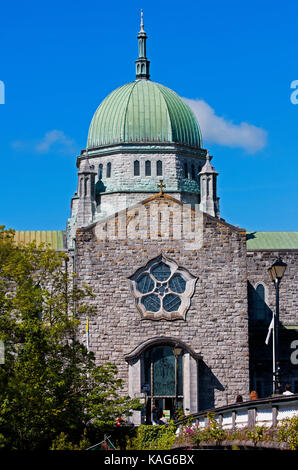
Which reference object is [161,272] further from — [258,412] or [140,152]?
[258,412]

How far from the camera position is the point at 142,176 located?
63844 millimetres

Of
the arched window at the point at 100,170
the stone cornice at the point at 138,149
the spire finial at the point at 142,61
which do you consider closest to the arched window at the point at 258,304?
the stone cornice at the point at 138,149

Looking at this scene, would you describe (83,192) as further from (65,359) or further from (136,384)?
(65,359)

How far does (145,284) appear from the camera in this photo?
4881 centimetres

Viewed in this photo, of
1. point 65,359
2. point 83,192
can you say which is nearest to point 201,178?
point 83,192

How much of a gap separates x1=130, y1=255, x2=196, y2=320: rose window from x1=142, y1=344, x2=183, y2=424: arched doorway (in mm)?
1719

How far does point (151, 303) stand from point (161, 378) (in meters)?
3.63

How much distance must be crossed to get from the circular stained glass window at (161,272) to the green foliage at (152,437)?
13269 mm

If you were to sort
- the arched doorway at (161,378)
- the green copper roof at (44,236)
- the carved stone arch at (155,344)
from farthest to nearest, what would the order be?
the green copper roof at (44,236) < the arched doorway at (161,378) < the carved stone arch at (155,344)

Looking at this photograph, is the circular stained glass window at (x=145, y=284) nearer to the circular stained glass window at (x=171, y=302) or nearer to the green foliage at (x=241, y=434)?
the circular stained glass window at (x=171, y=302)

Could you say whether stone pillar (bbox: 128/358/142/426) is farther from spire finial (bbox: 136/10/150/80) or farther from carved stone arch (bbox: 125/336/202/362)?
spire finial (bbox: 136/10/150/80)

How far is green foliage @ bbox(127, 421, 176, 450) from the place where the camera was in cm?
3350

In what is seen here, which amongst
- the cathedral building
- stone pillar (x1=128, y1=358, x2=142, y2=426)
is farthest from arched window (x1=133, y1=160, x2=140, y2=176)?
stone pillar (x1=128, y1=358, x2=142, y2=426)

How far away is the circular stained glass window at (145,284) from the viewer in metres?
48.7
